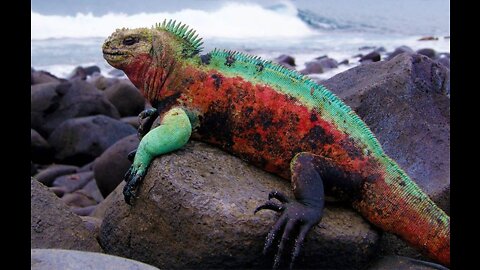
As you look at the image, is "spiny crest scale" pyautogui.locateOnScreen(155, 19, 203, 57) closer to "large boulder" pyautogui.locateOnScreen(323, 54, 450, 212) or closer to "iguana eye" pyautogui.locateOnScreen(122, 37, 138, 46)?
"iguana eye" pyautogui.locateOnScreen(122, 37, 138, 46)

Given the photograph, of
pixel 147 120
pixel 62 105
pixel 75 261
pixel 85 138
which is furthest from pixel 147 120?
pixel 62 105

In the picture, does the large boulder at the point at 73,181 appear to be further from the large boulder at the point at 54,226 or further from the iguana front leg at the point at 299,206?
the iguana front leg at the point at 299,206

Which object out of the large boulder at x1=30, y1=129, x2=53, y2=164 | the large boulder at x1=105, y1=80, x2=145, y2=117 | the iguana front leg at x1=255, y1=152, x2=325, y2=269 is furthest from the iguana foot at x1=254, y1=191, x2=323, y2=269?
the large boulder at x1=105, y1=80, x2=145, y2=117

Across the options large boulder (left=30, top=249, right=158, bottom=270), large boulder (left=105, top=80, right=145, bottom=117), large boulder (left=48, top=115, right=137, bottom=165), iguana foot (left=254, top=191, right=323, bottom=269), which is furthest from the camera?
large boulder (left=105, top=80, right=145, bottom=117)

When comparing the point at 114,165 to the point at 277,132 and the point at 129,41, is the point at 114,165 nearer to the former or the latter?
the point at 129,41

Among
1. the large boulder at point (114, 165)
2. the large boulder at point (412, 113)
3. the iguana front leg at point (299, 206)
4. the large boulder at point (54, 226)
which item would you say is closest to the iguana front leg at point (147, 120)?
the large boulder at point (54, 226)

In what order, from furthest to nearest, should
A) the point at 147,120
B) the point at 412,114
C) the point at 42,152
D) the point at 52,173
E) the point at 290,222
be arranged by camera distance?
1. the point at 42,152
2. the point at 52,173
3. the point at 412,114
4. the point at 147,120
5. the point at 290,222

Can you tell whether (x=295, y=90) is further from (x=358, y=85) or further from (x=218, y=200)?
(x=358, y=85)
